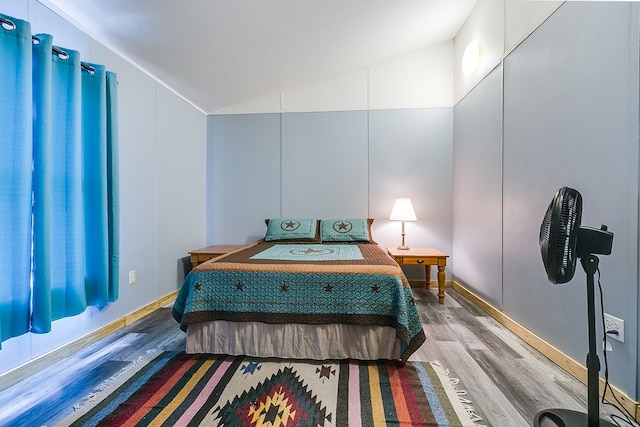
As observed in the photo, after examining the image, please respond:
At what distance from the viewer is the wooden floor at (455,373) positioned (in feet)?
4.21

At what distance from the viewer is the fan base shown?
1.14 metres

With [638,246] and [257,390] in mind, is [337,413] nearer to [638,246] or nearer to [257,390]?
[257,390]

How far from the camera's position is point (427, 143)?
3.38 meters

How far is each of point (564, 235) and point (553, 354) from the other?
1.15 m

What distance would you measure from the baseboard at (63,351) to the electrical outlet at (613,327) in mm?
3170

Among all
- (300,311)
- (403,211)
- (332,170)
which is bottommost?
(300,311)

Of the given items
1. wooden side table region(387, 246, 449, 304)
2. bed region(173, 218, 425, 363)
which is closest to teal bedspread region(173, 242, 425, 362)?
bed region(173, 218, 425, 363)

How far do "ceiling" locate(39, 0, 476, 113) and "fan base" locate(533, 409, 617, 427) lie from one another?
2.96 meters

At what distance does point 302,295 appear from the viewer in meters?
1.72

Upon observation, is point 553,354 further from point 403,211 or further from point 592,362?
point 403,211

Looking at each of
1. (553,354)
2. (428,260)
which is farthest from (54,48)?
(553,354)

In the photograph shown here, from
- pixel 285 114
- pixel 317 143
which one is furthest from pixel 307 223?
pixel 285 114

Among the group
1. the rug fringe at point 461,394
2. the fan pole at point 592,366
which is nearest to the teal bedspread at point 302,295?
the rug fringe at point 461,394

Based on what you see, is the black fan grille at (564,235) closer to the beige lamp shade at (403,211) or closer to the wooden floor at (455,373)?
the wooden floor at (455,373)
